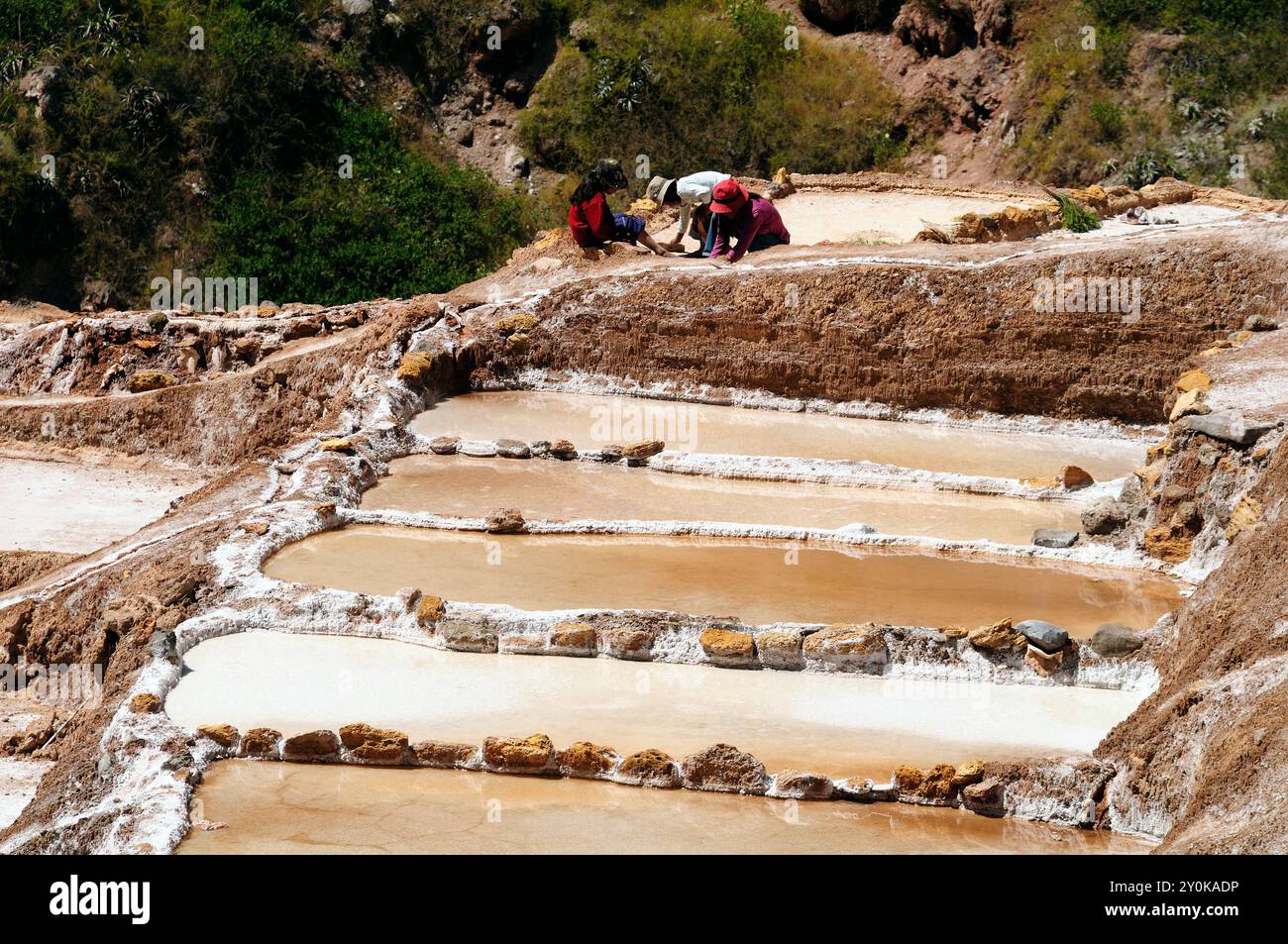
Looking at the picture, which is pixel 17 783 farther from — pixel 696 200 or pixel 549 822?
pixel 696 200

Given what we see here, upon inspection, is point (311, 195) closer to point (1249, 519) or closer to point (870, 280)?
point (870, 280)

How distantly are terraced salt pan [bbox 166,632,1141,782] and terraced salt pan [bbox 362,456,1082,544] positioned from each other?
227cm

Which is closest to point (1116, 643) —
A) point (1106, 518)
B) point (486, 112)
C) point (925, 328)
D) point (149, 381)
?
point (1106, 518)

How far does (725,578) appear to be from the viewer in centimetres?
941

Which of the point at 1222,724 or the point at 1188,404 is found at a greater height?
the point at 1188,404

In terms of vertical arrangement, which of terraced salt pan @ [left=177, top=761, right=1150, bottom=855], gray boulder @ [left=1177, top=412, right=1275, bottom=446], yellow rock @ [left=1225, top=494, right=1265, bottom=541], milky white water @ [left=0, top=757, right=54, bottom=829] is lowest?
milky white water @ [left=0, top=757, right=54, bottom=829]

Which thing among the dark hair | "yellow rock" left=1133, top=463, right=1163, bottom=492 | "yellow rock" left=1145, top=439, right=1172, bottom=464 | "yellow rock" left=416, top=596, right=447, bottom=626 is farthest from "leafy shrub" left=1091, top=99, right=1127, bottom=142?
"yellow rock" left=416, top=596, right=447, bottom=626

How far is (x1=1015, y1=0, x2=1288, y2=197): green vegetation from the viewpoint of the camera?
20.6 m

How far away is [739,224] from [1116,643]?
632 centimetres

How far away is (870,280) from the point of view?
1283 centimetres

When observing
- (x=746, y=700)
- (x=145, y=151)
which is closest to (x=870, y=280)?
(x=746, y=700)

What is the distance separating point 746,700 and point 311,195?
1696 cm

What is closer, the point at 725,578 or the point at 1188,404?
the point at 725,578

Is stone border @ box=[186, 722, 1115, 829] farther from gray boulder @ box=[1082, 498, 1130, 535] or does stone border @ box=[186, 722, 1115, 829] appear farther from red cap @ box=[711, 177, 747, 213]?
red cap @ box=[711, 177, 747, 213]
